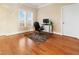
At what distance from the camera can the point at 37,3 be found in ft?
5.61

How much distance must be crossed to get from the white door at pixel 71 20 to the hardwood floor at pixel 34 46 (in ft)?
0.39

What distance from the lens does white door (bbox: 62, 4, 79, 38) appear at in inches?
66.6

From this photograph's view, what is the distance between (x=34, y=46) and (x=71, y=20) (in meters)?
0.83

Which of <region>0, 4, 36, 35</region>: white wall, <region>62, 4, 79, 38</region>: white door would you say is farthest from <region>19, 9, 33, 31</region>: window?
<region>62, 4, 79, 38</region>: white door

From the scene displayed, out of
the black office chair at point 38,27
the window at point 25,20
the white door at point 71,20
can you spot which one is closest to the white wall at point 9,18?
the window at point 25,20

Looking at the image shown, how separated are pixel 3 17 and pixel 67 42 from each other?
1238mm

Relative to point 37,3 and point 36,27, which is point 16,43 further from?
point 37,3

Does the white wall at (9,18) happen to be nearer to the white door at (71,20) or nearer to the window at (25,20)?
the window at (25,20)

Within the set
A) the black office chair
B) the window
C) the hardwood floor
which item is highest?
the window

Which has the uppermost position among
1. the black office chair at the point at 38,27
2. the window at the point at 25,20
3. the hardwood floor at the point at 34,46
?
the window at the point at 25,20

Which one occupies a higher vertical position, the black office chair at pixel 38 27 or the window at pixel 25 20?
the window at pixel 25 20

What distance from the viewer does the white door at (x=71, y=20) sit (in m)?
1.69

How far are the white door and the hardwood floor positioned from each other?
0.12 meters

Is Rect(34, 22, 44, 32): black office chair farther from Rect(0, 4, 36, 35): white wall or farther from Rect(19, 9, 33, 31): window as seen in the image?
Rect(0, 4, 36, 35): white wall
